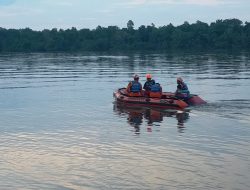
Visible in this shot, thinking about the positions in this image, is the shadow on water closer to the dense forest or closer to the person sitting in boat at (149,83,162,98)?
the person sitting in boat at (149,83,162,98)

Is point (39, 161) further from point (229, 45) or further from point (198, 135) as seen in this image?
point (229, 45)

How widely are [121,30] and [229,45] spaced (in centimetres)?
3965

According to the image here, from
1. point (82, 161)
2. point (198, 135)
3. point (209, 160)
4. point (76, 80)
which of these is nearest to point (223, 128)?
point (198, 135)

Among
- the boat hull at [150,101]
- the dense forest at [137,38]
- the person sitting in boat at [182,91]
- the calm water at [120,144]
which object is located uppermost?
the dense forest at [137,38]

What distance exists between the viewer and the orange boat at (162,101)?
91.5 ft

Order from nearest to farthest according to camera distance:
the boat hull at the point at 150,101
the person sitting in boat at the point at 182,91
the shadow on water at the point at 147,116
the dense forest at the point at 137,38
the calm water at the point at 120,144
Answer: the calm water at the point at 120,144, the shadow on water at the point at 147,116, the boat hull at the point at 150,101, the person sitting in boat at the point at 182,91, the dense forest at the point at 137,38

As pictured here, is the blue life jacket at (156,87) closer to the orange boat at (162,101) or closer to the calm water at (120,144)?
the orange boat at (162,101)

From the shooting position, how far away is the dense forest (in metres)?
126

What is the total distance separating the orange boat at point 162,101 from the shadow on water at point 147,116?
14.4 inches

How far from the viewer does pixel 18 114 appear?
27.5 metres

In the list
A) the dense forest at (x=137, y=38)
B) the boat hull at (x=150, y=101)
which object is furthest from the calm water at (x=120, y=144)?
the dense forest at (x=137, y=38)

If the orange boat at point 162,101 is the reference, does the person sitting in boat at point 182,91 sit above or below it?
above

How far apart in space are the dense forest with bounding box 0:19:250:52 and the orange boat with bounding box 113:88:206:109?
93.5 meters

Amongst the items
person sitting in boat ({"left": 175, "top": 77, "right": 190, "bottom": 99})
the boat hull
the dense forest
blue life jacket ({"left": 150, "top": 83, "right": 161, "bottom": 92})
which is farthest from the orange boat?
the dense forest
